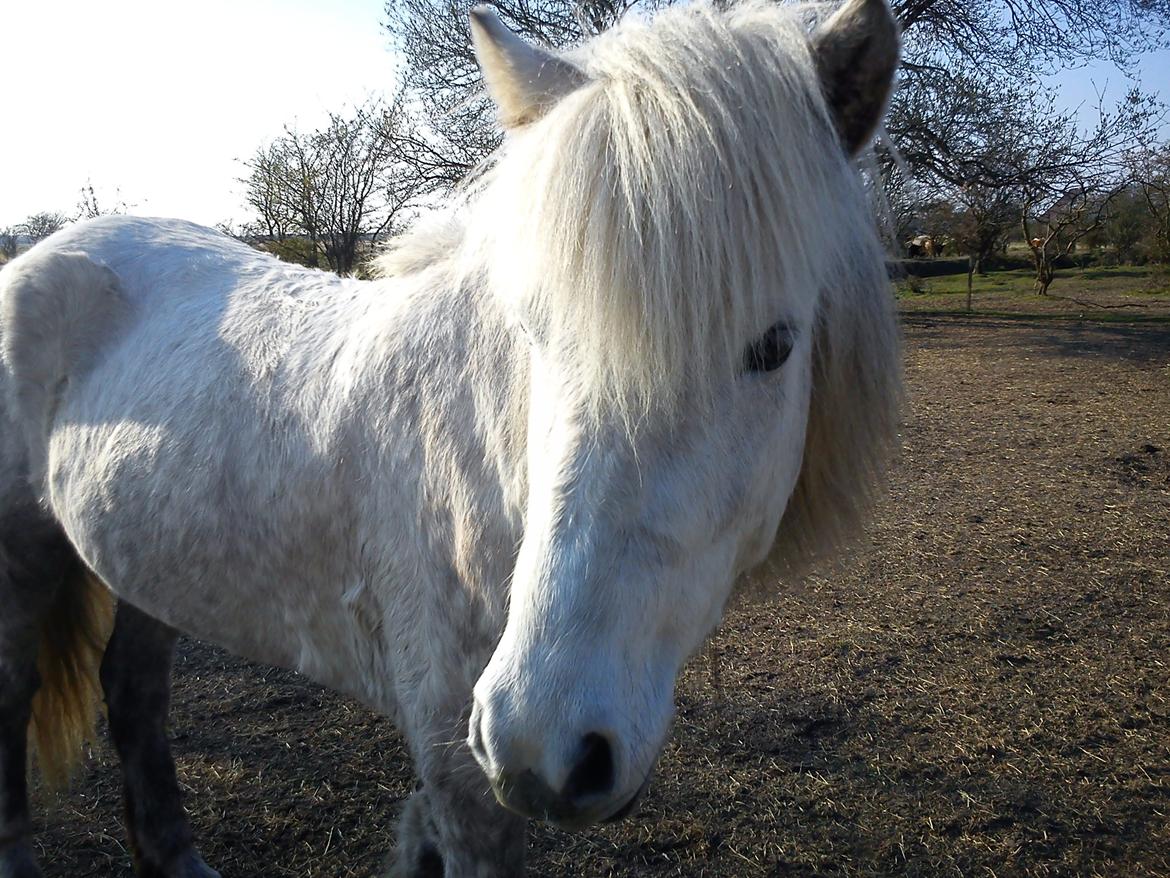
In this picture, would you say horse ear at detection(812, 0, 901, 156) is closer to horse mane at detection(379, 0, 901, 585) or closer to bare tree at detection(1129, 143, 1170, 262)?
horse mane at detection(379, 0, 901, 585)

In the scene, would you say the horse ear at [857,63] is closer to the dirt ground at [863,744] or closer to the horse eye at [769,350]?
the horse eye at [769,350]

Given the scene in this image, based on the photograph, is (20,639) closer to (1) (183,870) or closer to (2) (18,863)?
(2) (18,863)

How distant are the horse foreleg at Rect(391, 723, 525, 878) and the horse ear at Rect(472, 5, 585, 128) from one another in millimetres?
1207

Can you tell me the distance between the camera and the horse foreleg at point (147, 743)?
Result: 238 cm

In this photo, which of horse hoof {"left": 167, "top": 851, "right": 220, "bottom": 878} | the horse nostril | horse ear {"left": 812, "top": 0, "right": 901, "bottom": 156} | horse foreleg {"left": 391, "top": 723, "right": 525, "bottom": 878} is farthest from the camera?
horse hoof {"left": 167, "top": 851, "right": 220, "bottom": 878}

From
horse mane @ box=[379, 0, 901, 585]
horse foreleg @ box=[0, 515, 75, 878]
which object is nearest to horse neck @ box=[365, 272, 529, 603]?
horse mane @ box=[379, 0, 901, 585]

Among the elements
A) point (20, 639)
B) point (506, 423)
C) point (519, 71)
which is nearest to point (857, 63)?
point (519, 71)

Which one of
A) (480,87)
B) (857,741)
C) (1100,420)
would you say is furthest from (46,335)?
(1100,420)

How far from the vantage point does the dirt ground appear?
2396mm

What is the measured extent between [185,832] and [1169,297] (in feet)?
82.5

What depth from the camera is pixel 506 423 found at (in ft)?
4.55

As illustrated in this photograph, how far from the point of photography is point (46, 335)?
6.97 ft

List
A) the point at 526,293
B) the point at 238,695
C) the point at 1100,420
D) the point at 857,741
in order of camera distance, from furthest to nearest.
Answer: the point at 1100,420, the point at 238,695, the point at 857,741, the point at 526,293

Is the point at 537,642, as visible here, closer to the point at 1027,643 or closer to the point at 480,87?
the point at 480,87
